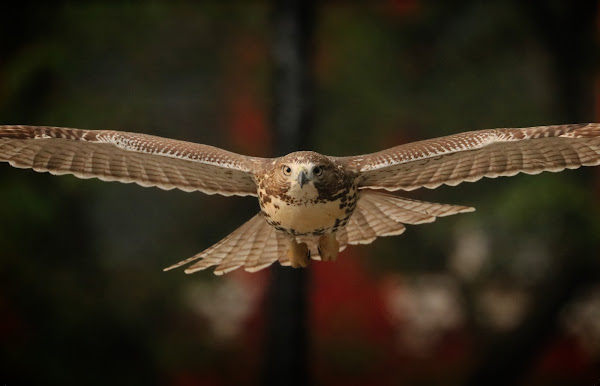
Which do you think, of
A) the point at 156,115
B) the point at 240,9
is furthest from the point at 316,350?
the point at 240,9

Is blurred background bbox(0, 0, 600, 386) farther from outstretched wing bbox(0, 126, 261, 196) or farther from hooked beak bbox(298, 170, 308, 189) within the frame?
hooked beak bbox(298, 170, 308, 189)

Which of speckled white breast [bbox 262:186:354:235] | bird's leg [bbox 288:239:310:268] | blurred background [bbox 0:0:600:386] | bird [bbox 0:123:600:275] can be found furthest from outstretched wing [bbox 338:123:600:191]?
blurred background [bbox 0:0:600:386]

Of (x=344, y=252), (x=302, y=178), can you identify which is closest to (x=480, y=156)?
(x=302, y=178)

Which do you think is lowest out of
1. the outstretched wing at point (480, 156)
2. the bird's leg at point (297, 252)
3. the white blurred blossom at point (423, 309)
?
the white blurred blossom at point (423, 309)

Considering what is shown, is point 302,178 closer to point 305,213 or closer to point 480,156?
point 305,213

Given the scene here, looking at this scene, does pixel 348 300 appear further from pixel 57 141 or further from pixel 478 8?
pixel 57 141

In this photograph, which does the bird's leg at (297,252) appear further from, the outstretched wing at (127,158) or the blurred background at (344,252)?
the blurred background at (344,252)

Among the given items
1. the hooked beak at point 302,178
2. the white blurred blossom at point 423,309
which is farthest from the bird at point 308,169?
the white blurred blossom at point 423,309
